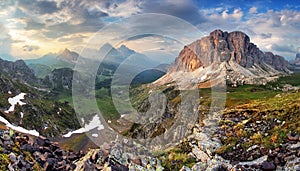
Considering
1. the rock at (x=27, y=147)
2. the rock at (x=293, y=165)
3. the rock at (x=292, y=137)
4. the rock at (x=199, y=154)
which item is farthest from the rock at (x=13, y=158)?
the rock at (x=292, y=137)

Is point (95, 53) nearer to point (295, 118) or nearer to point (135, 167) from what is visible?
point (135, 167)

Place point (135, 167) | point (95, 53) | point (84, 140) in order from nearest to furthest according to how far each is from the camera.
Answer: point (135, 167) < point (95, 53) < point (84, 140)

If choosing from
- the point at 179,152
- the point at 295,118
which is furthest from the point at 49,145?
the point at 295,118

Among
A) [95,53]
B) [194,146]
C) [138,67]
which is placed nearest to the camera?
[194,146]

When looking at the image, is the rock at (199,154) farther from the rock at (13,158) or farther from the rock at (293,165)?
the rock at (13,158)

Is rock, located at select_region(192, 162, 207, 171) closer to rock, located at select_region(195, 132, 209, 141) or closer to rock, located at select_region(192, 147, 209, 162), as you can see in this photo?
rock, located at select_region(192, 147, 209, 162)

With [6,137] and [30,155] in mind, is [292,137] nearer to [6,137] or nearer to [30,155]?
[30,155]

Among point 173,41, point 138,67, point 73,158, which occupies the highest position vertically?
point 173,41

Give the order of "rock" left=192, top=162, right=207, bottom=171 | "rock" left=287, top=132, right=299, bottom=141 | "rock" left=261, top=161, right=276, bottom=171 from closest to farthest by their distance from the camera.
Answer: "rock" left=261, top=161, right=276, bottom=171
"rock" left=192, top=162, right=207, bottom=171
"rock" left=287, top=132, right=299, bottom=141

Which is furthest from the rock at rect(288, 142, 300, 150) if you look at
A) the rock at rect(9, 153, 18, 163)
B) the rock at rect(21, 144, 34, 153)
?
the rock at rect(21, 144, 34, 153)
